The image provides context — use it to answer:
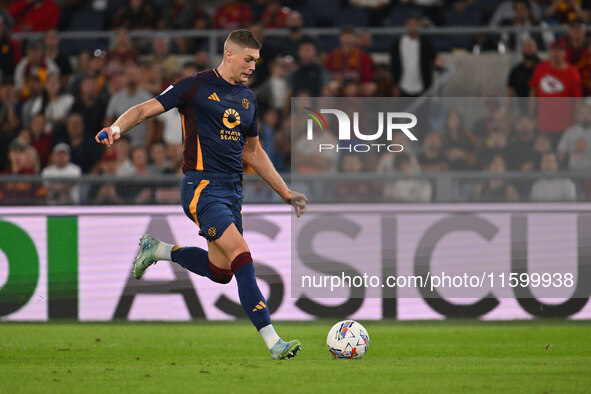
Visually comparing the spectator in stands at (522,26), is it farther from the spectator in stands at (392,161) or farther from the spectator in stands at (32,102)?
the spectator in stands at (32,102)

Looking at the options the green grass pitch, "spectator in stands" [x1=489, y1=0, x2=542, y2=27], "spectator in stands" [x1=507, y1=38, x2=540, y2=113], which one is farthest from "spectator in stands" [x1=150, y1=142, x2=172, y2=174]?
"spectator in stands" [x1=489, y1=0, x2=542, y2=27]

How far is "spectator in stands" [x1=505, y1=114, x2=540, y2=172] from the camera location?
446 inches

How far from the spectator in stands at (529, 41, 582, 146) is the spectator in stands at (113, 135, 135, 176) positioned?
16.0ft

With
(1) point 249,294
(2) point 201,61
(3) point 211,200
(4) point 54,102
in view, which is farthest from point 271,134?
(1) point 249,294

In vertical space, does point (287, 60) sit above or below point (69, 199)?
above

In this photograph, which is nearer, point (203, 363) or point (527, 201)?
point (203, 363)

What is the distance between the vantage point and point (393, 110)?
38.7ft

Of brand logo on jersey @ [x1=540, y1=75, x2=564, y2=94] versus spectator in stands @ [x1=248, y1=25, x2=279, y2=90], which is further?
spectator in stands @ [x1=248, y1=25, x2=279, y2=90]

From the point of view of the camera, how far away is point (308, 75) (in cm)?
1357

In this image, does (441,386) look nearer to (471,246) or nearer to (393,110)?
(471,246)

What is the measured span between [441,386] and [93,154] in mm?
7808

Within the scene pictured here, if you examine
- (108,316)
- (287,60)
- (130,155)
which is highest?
(287,60)

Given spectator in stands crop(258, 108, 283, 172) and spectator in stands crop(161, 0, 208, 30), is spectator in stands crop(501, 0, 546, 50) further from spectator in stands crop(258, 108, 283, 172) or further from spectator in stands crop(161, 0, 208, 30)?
spectator in stands crop(161, 0, 208, 30)

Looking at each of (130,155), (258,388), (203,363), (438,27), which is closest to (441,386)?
(258,388)
